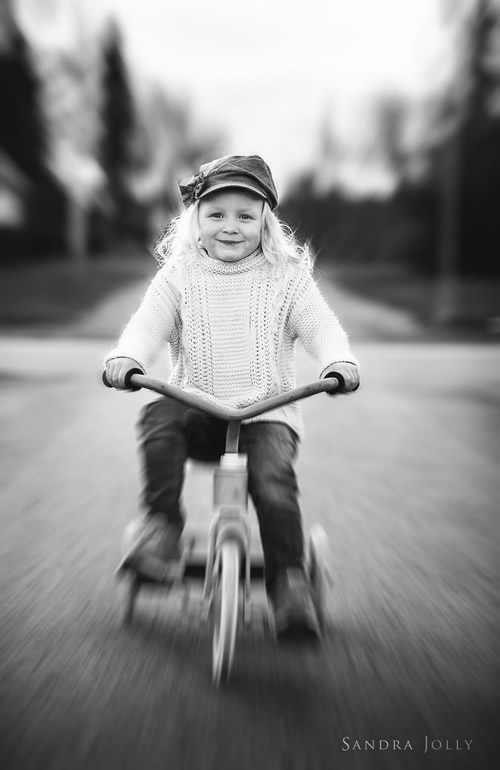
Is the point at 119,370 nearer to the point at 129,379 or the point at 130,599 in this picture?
the point at 129,379

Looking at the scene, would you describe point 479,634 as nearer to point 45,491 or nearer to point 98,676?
point 98,676

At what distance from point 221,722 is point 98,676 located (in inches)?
20.0

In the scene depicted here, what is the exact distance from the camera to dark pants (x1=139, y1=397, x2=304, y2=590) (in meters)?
3.16

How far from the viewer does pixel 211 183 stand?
11.0 feet

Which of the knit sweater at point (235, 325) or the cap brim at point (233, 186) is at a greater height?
the cap brim at point (233, 186)

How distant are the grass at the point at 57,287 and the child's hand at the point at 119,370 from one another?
2211cm

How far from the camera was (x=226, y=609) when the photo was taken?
112 inches

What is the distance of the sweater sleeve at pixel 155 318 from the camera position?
338cm

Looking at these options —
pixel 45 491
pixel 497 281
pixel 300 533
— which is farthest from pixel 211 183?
pixel 497 281

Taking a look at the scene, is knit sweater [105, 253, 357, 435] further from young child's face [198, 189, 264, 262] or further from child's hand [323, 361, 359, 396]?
child's hand [323, 361, 359, 396]

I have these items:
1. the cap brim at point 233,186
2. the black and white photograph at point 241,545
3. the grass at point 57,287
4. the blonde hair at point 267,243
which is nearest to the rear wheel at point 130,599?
the black and white photograph at point 241,545

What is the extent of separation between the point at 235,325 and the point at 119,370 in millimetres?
522

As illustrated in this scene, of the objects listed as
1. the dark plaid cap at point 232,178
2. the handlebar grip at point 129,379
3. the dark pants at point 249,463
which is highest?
the dark plaid cap at point 232,178

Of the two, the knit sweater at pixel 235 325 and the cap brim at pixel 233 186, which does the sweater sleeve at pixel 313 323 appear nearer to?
the knit sweater at pixel 235 325
